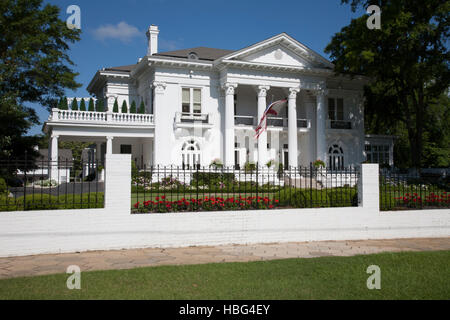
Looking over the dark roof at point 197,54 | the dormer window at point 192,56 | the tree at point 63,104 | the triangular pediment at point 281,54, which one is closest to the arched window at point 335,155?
the triangular pediment at point 281,54

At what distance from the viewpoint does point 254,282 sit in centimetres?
637

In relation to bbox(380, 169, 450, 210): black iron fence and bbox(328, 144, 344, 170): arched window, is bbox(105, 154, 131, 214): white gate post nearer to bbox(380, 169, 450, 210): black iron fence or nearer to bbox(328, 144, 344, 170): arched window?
bbox(380, 169, 450, 210): black iron fence

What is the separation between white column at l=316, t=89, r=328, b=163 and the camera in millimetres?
30844

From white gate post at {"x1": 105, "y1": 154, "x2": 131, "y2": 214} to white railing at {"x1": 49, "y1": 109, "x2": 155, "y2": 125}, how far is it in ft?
59.3

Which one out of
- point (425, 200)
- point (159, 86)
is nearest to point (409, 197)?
point (425, 200)

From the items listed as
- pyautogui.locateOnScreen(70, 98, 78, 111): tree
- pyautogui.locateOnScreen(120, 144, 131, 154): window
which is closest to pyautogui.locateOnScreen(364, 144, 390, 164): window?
pyautogui.locateOnScreen(120, 144, 131, 154): window

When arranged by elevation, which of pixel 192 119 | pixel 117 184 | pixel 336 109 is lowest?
pixel 117 184

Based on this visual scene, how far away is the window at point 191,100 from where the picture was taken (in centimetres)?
2861

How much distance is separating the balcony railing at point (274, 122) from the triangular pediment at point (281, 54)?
14.5 feet

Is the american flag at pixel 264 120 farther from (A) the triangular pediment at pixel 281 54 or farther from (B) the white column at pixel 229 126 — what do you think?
(A) the triangular pediment at pixel 281 54

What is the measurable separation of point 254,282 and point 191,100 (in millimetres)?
23385

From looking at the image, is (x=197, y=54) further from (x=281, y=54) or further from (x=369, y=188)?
(x=369, y=188)
